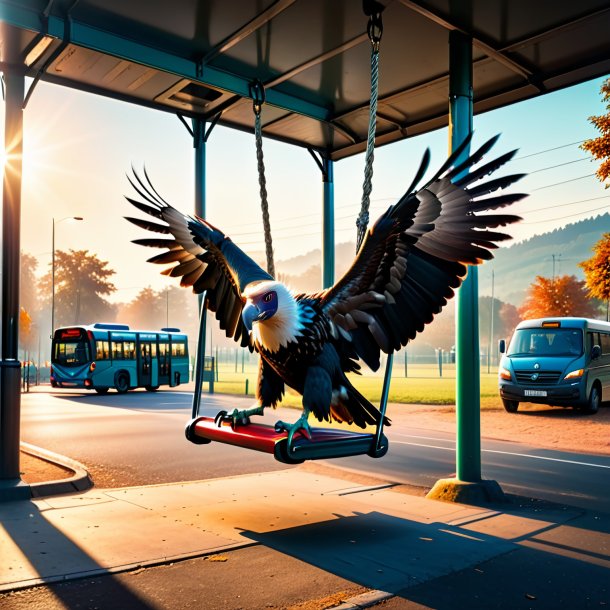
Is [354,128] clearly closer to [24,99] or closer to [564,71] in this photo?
[564,71]

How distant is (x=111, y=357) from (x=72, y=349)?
5.20 feet

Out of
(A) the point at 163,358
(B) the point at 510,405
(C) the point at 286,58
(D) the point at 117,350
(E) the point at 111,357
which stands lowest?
(B) the point at 510,405

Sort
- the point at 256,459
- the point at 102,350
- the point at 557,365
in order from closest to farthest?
the point at 256,459 → the point at 557,365 → the point at 102,350

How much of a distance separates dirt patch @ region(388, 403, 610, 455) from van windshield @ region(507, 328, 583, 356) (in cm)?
179

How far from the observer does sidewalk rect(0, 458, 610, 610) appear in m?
4.06

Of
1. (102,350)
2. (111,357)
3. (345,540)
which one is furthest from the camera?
(111,357)

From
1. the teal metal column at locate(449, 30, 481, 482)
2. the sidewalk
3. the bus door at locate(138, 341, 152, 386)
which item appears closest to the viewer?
the sidewalk

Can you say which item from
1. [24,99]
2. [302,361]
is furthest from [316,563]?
[24,99]

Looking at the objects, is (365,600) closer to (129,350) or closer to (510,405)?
(510,405)

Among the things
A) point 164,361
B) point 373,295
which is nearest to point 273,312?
point 373,295

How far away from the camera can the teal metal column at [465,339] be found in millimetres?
6562

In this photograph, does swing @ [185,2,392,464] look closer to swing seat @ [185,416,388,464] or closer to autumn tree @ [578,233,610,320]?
swing seat @ [185,416,388,464]

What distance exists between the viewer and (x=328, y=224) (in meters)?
10.2

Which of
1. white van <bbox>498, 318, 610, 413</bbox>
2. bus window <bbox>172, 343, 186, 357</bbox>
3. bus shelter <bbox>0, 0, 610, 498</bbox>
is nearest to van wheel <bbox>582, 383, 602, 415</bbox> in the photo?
white van <bbox>498, 318, 610, 413</bbox>
